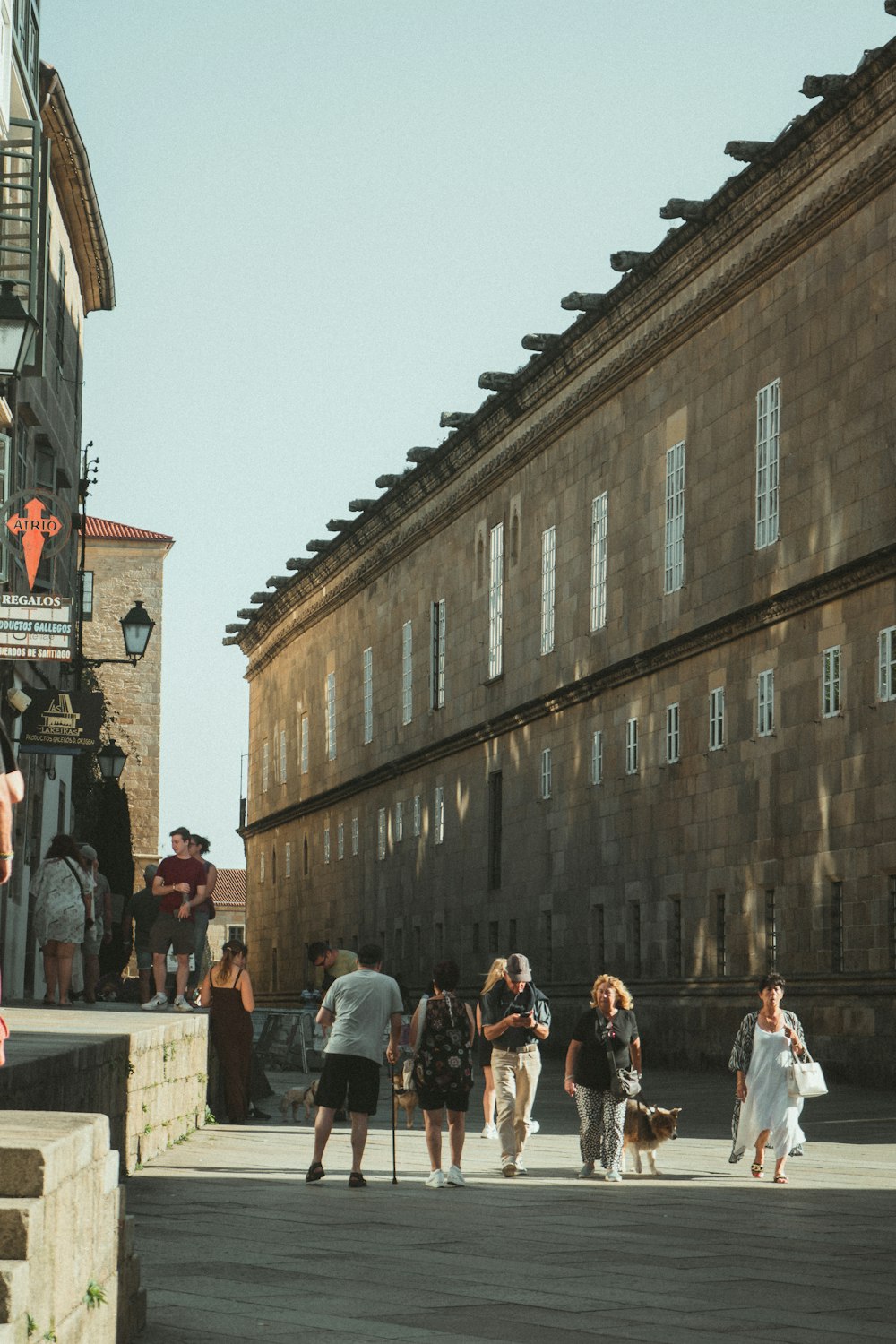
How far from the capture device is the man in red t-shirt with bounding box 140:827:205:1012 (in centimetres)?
2053

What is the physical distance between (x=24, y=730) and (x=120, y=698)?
50046 millimetres

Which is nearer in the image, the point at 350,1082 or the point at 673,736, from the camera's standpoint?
the point at 350,1082

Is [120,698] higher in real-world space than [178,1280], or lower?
higher

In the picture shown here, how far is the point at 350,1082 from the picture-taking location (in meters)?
15.7

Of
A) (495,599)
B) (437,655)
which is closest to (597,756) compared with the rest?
(495,599)

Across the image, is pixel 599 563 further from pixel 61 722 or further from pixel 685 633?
pixel 61 722

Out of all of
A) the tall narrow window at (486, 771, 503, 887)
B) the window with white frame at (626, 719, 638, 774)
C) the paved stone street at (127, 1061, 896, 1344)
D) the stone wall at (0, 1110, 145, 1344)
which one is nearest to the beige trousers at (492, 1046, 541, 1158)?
the paved stone street at (127, 1061, 896, 1344)

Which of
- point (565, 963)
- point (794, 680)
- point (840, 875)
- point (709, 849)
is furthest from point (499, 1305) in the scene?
point (565, 963)

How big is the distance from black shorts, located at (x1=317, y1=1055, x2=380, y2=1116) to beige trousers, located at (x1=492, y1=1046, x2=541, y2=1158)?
1379 mm

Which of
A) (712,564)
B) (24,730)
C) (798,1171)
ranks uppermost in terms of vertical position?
(712,564)

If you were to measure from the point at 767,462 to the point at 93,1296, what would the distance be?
24.9 meters

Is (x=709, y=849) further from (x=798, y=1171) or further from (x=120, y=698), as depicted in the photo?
(x=120, y=698)

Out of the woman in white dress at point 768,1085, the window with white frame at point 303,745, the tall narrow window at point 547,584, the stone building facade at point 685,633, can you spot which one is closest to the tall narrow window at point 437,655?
the stone building facade at point 685,633

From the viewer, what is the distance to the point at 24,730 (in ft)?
89.4
